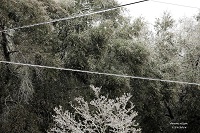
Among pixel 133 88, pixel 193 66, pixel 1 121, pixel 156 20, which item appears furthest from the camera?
pixel 156 20

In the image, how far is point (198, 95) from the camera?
63.2 feet

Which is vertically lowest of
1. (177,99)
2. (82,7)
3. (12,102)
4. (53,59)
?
(177,99)

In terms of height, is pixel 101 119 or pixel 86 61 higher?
pixel 86 61

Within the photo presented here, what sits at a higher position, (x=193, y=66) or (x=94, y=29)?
(x=94, y=29)

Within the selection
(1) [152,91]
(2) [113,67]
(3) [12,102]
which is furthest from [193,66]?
(3) [12,102]

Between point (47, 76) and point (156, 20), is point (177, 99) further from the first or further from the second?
point (47, 76)

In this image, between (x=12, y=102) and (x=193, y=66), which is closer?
(x=12, y=102)

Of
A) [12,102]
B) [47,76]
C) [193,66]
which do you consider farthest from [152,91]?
[12,102]

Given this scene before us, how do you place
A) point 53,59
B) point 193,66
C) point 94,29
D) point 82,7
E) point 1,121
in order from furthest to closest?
1. point 193,66
2. point 82,7
3. point 94,29
4. point 53,59
5. point 1,121

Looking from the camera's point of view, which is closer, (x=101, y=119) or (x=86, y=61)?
(x=101, y=119)

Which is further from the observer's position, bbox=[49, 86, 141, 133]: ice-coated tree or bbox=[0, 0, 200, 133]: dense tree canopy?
bbox=[0, 0, 200, 133]: dense tree canopy

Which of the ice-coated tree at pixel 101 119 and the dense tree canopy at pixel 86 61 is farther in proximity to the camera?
the dense tree canopy at pixel 86 61

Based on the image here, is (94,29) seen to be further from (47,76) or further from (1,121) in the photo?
(1,121)

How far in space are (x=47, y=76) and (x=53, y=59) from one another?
2.53 feet
